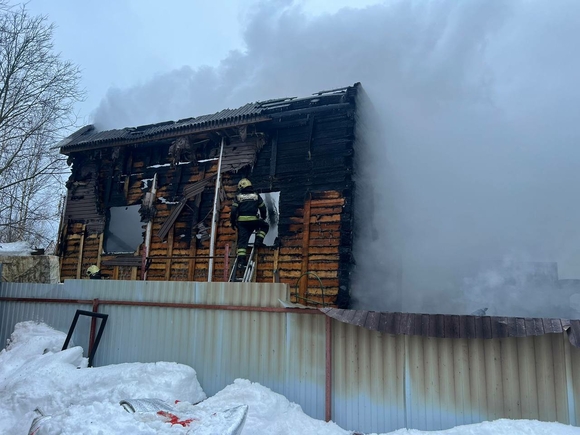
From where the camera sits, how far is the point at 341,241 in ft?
28.1

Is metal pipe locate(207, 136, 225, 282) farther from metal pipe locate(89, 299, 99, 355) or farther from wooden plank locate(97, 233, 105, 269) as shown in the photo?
wooden plank locate(97, 233, 105, 269)

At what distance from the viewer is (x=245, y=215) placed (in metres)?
8.60

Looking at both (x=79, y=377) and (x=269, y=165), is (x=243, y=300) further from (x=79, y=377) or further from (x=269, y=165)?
(x=269, y=165)

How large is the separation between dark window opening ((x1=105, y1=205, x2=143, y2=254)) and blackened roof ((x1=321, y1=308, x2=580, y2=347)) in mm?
8805

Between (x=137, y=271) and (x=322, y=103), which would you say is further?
(x=137, y=271)

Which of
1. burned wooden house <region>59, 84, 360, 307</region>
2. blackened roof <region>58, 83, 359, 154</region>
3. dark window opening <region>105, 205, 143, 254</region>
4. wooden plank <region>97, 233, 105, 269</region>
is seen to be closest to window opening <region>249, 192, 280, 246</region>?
burned wooden house <region>59, 84, 360, 307</region>

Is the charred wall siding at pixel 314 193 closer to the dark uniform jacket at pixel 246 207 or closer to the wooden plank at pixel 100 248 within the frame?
the dark uniform jacket at pixel 246 207

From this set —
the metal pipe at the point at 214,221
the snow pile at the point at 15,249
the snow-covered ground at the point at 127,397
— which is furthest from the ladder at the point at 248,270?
the snow pile at the point at 15,249

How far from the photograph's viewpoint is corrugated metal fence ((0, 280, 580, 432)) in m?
4.62

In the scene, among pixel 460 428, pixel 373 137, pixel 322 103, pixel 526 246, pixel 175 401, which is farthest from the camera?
pixel 526 246

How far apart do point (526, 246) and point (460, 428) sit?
8331 mm

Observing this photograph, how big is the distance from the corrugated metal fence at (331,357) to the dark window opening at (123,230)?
4.79 meters

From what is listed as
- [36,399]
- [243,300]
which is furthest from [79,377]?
[243,300]

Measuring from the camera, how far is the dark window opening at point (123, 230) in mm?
12070
